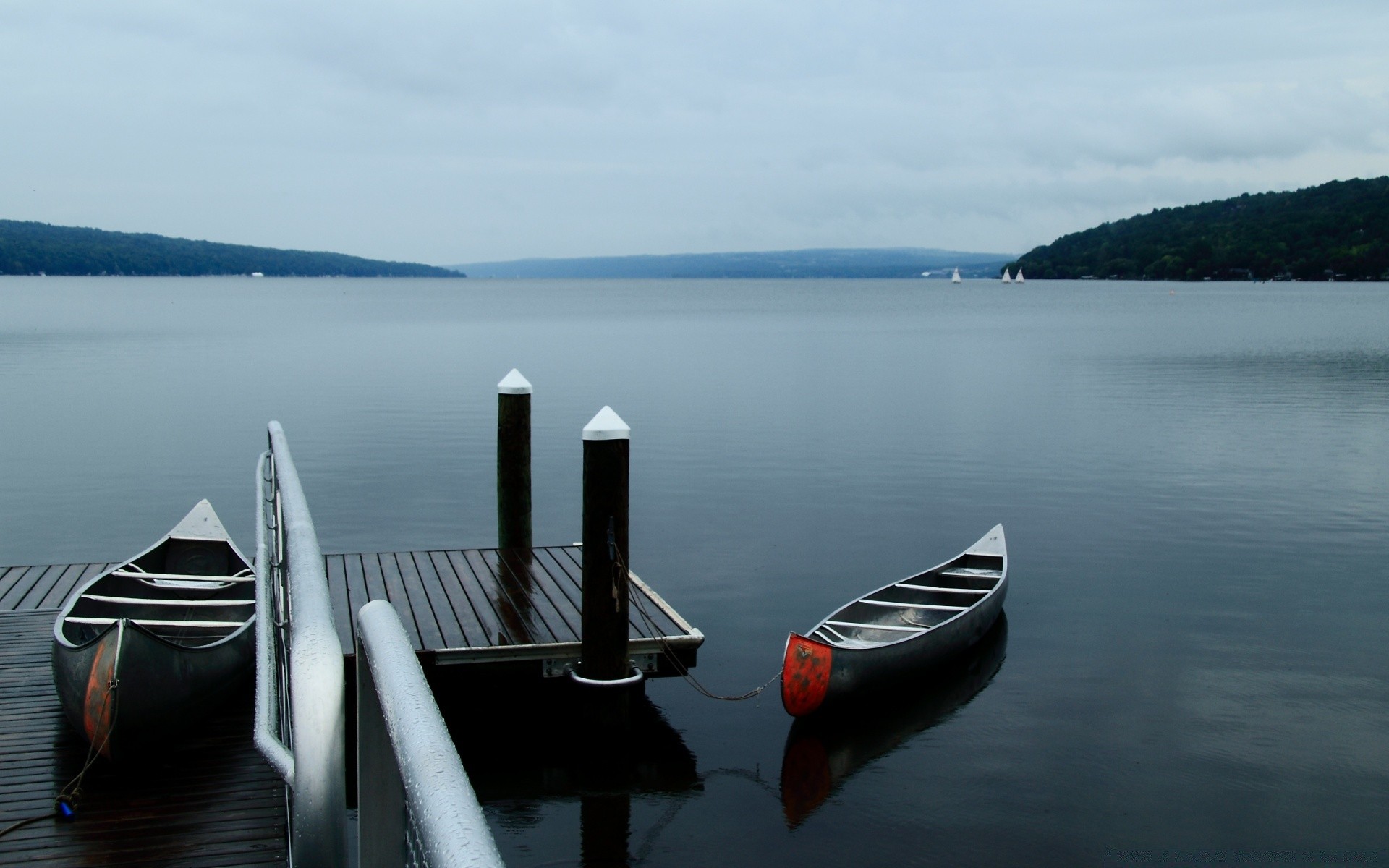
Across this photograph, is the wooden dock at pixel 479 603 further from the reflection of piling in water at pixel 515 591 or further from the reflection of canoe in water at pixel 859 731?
the reflection of canoe in water at pixel 859 731

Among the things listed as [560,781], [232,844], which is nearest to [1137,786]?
[560,781]

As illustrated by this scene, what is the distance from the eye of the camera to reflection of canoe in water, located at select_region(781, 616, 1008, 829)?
10.2 metres

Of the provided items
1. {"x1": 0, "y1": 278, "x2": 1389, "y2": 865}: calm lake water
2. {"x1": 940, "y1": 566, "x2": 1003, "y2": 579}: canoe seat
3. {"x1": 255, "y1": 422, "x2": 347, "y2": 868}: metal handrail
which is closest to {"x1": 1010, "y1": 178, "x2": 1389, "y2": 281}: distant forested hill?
{"x1": 0, "y1": 278, "x2": 1389, "y2": 865}: calm lake water

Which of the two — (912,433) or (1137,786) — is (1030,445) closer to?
(912,433)

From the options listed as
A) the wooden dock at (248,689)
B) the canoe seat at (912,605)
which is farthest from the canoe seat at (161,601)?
the canoe seat at (912,605)

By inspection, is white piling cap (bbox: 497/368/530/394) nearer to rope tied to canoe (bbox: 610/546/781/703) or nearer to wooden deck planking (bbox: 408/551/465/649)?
wooden deck planking (bbox: 408/551/465/649)

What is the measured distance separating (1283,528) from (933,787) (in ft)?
40.0

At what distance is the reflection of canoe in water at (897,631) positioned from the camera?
10.9 meters

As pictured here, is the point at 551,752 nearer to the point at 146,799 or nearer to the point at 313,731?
the point at 146,799

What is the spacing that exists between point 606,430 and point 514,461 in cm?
346

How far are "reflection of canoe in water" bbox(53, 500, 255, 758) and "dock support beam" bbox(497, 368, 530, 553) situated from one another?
3.58 meters

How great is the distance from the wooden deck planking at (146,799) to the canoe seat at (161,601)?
1084 mm

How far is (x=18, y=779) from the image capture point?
616 centimetres

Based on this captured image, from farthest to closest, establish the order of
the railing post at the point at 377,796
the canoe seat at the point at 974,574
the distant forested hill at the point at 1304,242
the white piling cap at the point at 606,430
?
the distant forested hill at the point at 1304,242
the canoe seat at the point at 974,574
the white piling cap at the point at 606,430
the railing post at the point at 377,796
